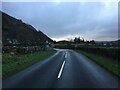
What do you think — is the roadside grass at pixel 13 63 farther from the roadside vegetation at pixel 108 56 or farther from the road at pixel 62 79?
the roadside vegetation at pixel 108 56

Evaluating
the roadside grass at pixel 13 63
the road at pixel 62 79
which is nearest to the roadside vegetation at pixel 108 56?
the road at pixel 62 79

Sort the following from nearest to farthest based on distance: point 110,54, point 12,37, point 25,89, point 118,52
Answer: point 25,89
point 118,52
point 110,54
point 12,37

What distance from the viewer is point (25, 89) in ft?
32.7

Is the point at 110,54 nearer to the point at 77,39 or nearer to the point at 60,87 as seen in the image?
the point at 60,87

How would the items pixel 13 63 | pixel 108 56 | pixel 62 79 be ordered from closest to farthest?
1. pixel 62 79
2. pixel 13 63
3. pixel 108 56

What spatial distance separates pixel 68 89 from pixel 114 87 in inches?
78.9

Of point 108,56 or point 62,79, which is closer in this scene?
point 62,79

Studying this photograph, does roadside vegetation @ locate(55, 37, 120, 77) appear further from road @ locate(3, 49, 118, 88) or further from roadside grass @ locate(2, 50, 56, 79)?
roadside grass @ locate(2, 50, 56, 79)

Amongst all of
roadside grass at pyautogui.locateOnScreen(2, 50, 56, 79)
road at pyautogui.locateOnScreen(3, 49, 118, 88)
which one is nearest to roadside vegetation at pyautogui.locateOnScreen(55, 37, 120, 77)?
road at pyautogui.locateOnScreen(3, 49, 118, 88)

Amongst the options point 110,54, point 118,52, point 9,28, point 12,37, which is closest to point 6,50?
A: point 110,54

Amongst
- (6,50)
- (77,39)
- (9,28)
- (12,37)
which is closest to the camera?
(6,50)

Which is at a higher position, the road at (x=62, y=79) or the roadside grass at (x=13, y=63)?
the roadside grass at (x=13, y=63)

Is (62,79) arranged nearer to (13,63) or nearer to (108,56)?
(13,63)

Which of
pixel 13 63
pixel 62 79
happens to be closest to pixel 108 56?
pixel 13 63
